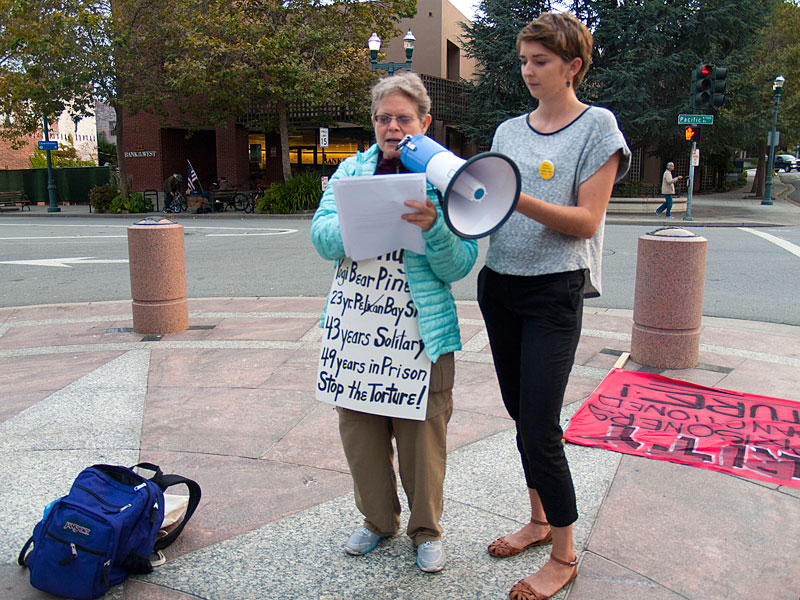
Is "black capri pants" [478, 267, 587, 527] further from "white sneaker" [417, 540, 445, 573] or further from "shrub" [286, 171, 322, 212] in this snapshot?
"shrub" [286, 171, 322, 212]

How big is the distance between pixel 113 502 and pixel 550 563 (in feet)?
5.45

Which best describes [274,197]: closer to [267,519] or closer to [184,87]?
[184,87]

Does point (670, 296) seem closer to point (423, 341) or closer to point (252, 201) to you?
point (423, 341)

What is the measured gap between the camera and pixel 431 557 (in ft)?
8.77

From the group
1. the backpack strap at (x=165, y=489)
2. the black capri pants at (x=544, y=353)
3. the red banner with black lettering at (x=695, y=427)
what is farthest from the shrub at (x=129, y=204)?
the black capri pants at (x=544, y=353)

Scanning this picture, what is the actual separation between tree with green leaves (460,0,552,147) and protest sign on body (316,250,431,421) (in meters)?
23.9

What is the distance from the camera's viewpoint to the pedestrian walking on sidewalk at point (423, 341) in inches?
97.4

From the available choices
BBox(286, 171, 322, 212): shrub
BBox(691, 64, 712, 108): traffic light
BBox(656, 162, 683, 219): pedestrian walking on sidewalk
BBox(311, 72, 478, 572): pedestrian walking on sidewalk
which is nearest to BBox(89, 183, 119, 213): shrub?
BBox(286, 171, 322, 212): shrub

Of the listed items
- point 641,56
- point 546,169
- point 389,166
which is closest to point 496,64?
point 641,56

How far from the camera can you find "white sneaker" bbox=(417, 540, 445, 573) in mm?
2668

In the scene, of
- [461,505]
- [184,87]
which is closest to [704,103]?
[461,505]

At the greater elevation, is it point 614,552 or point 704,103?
point 704,103

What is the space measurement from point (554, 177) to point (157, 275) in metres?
5.11

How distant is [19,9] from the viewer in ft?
81.1
